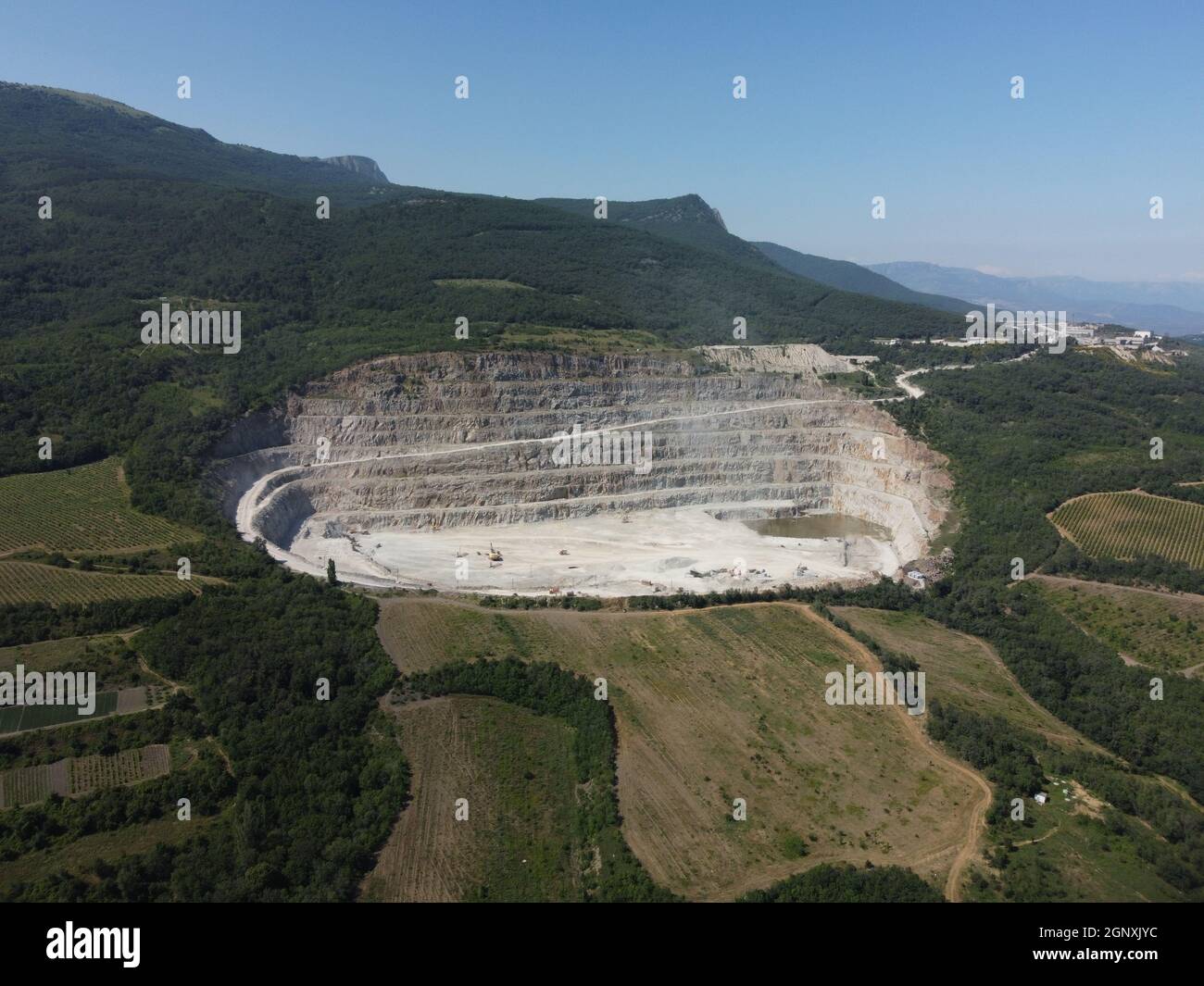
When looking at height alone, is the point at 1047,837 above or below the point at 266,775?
below

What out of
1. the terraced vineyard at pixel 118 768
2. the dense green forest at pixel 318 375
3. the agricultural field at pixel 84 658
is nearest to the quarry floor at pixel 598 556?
the dense green forest at pixel 318 375

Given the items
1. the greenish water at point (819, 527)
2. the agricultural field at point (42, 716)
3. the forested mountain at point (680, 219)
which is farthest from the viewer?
the forested mountain at point (680, 219)

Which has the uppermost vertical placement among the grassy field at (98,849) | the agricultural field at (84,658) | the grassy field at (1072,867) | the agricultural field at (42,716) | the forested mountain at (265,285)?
the forested mountain at (265,285)

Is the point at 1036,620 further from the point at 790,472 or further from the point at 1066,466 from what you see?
the point at 790,472

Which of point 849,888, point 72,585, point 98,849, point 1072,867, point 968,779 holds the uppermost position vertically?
point 72,585

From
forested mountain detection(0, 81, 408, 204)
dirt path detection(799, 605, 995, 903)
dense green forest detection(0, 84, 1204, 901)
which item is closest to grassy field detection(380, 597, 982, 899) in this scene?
dirt path detection(799, 605, 995, 903)

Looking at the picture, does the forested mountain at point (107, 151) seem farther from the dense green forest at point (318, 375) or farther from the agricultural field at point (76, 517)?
the agricultural field at point (76, 517)

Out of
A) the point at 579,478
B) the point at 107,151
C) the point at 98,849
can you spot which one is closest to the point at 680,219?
the point at 107,151

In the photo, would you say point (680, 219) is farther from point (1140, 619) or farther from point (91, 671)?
point (91, 671)
